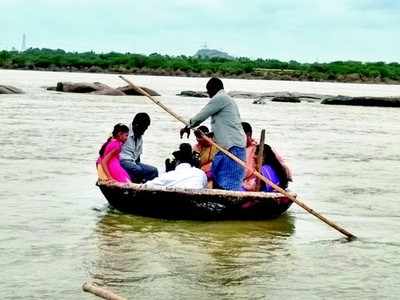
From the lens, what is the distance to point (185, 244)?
837 cm

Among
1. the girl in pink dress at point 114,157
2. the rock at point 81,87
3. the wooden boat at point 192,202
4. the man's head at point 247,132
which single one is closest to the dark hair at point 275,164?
the man's head at point 247,132

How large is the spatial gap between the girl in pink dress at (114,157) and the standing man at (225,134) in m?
0.76

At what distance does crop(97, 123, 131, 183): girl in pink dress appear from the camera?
376 inches

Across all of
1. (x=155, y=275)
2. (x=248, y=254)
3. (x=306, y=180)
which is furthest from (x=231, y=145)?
(x=306, y=180)

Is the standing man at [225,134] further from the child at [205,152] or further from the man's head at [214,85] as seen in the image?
the child at [205,152]

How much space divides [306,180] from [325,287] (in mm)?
6582

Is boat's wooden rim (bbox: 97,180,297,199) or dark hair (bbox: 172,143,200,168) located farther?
dark hair (bbox: 172,143,200,168)

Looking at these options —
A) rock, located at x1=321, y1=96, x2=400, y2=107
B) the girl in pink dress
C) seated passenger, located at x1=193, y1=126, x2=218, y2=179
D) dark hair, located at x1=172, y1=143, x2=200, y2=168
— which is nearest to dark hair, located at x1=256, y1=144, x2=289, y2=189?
seated passenger, located at x1=193, y1=126, x2=218, y2=179

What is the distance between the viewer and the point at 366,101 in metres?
37.6

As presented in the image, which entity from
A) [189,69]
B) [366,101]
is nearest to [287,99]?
[366,101]

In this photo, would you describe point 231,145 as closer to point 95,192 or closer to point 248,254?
point 248,254

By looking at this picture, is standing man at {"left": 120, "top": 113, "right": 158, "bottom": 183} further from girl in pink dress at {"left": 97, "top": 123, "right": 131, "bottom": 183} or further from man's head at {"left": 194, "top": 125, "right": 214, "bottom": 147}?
man's head at {"left": 194, "top": 125, "right": 214, "bottom": 147}

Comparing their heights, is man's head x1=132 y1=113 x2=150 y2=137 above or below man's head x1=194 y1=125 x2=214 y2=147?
above

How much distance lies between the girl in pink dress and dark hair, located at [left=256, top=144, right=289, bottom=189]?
1572 millimetres
